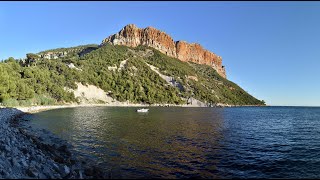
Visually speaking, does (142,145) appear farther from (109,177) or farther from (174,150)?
(109,177)

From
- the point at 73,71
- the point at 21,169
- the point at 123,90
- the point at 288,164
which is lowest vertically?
the point at 288,164

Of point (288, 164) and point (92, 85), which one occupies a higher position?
point (92, 85)

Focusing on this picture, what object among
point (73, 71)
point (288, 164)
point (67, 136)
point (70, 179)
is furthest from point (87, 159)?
point (73, 71)

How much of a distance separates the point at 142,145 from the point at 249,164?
521 inches

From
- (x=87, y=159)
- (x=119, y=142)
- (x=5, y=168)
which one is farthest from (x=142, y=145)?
(x=5, y=168)

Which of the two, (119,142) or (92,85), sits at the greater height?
(92,85)

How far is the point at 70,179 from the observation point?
16641 millimetres

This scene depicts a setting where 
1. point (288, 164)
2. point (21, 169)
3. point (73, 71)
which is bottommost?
point (288, 164)

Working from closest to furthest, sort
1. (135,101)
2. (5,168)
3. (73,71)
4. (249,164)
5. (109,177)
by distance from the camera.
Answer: (5,168) → (109,177) → (249,164) → (73,71) → (135,101)

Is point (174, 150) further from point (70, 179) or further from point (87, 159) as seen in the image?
point (70, 179)

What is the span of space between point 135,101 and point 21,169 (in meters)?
179

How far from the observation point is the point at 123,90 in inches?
7736

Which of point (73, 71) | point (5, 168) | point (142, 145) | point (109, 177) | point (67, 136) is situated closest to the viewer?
point (5, 168)

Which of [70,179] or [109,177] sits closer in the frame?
[70,179]
